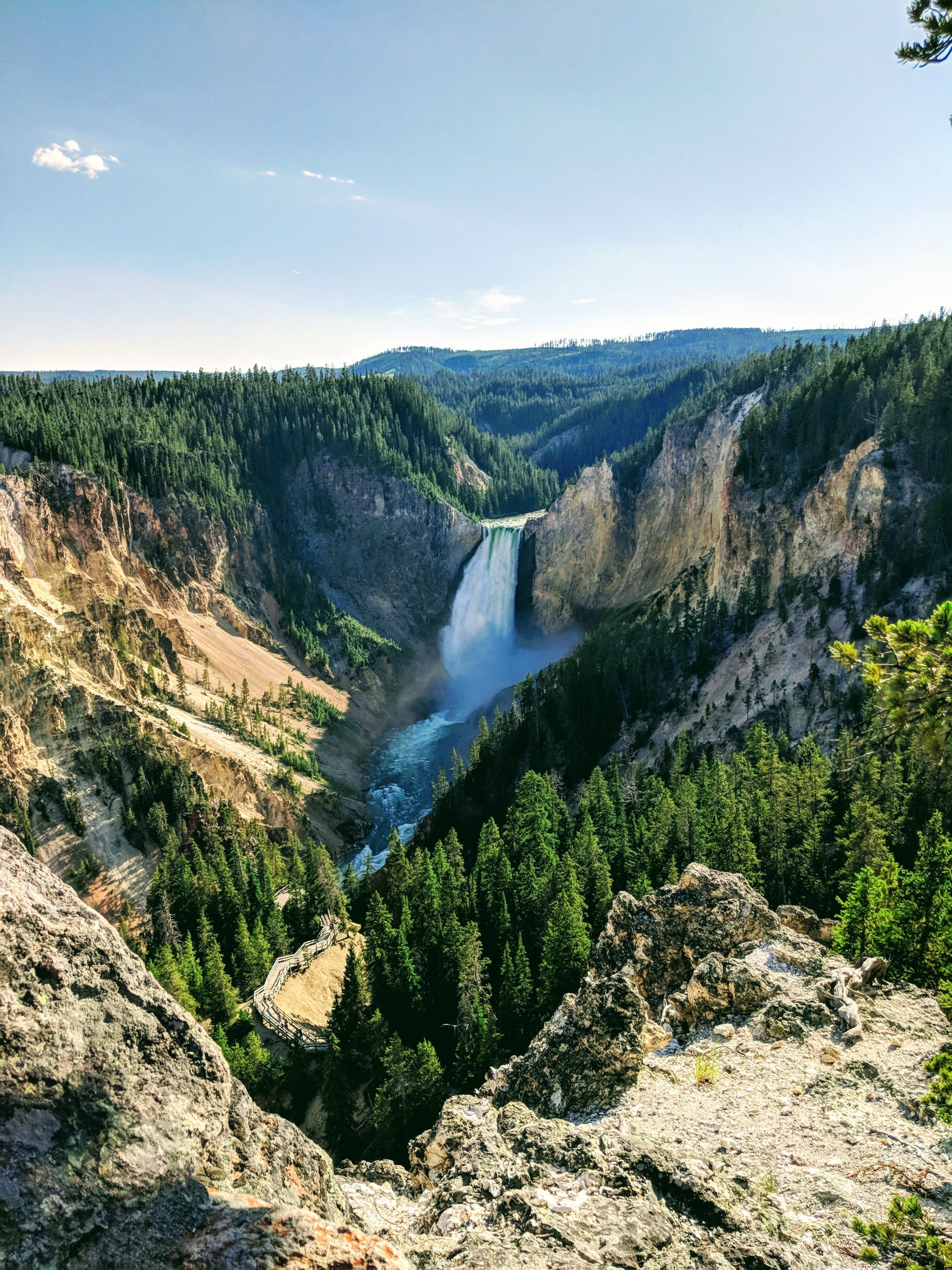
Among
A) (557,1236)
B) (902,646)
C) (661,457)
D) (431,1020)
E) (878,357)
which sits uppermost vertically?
(878,357)

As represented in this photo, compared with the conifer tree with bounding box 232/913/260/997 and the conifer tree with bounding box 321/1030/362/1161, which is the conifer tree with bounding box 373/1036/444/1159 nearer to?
the conifer tree with bounding box 321/1030/362/1161

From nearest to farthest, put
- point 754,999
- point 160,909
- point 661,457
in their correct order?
1. point 754,999
2. point 160,909
3. point 661,457

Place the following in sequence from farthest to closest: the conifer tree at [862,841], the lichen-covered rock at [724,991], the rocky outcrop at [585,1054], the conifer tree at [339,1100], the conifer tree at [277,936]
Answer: the conifer tree at [277,936] < the conifer tree at [339,1100] < the conifer tree at [862,841] < the lichen-covered rock at [724,991] < the rocky outcrop at [585,1054]

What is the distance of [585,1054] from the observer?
1652 centimetres

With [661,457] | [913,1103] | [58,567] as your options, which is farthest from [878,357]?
[58,567]

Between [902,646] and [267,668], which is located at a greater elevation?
[902,646]

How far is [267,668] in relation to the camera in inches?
3752

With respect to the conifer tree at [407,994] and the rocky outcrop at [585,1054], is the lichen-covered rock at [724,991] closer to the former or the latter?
the rocky outcrop at [585,1054]

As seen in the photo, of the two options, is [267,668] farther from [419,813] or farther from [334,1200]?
[334,1200]

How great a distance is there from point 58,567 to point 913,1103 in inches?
2910

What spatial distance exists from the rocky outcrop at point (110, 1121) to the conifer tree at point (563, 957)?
24.4m

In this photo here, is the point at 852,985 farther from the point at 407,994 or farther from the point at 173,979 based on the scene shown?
the point at 173,979

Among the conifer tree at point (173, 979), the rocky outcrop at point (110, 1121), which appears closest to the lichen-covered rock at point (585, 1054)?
the rocky outcrop at point (110, 1121)

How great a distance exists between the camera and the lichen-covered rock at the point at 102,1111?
5.84m
